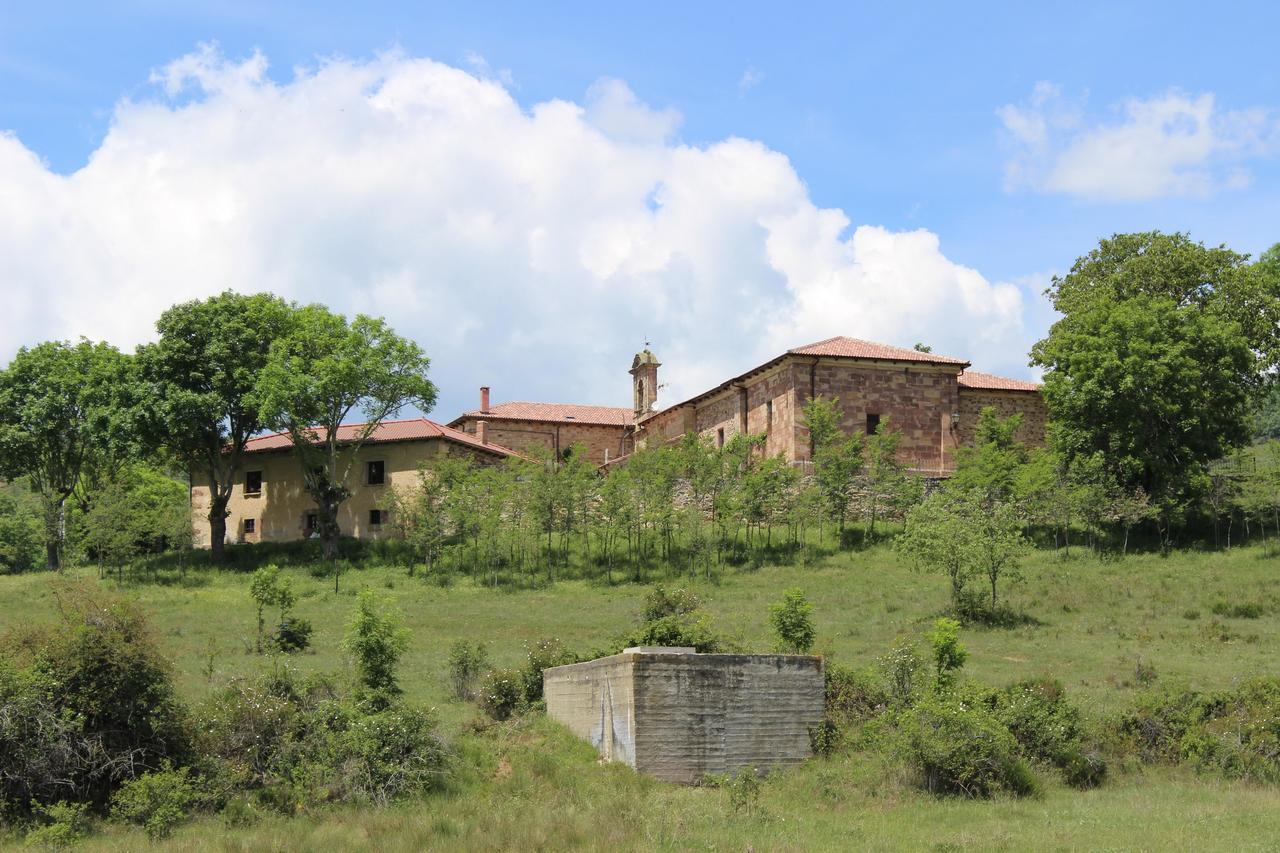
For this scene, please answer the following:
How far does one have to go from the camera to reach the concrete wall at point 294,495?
154 feet

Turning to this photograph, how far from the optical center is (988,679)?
23891 mm

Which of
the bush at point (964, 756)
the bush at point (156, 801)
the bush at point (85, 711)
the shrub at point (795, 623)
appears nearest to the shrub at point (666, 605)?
the shrub at point (795, 623)

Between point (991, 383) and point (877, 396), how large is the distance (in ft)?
21.6

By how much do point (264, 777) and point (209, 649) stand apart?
9062 millimetres

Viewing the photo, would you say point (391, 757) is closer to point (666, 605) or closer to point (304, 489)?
point (666, 605)

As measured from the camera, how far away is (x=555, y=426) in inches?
2361

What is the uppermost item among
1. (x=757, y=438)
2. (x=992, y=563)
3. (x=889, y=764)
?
(x=757, y=438)

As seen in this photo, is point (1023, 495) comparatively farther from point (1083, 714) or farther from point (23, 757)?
point (23, 757)

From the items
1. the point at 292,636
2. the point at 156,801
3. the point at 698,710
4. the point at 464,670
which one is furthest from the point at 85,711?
the point at 292,636

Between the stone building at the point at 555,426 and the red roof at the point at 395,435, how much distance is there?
774cm

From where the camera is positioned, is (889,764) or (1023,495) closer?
(889,764)

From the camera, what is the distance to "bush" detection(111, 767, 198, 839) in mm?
16906

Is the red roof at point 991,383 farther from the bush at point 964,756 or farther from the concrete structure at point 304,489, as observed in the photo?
the bush at point 964,756

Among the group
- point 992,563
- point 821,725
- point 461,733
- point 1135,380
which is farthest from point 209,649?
point 1135,380
